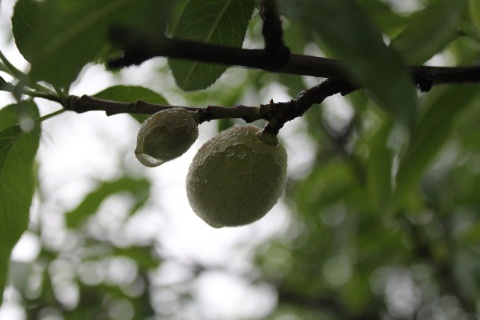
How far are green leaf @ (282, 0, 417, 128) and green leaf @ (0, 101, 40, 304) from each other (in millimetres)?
603

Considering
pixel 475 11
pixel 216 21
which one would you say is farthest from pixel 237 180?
pixel 475 11

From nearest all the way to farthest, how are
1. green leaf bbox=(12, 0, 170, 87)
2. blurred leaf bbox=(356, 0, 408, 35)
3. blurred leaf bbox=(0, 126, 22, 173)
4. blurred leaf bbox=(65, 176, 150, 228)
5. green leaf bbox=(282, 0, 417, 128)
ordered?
green leaf bbox=(282, 0, 417, 128), green leaf bbox=(12, 0, 170, 87), blurred leaf bbox=(0, 126, 22, 173), blurred leaf bbox=(356, 0, 408, 35), blurred leaf bbox=(65, 176, 150, 228)

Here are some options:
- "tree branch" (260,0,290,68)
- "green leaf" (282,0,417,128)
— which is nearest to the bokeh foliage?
"green leaf" (282,0,417,128)

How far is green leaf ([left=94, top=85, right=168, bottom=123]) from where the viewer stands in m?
1.05

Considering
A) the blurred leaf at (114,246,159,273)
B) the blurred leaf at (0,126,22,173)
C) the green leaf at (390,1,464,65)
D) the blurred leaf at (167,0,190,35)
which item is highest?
the blurred leaf at (114,246,159,273)

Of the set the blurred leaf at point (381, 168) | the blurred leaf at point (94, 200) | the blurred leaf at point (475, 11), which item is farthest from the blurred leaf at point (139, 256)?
the blurred leaf at point (475, 11)

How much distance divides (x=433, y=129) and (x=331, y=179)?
797 mm

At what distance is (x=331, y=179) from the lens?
226cm

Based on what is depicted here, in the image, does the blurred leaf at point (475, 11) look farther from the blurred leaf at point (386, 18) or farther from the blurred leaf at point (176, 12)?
the blurred leaf at point (176, 12)

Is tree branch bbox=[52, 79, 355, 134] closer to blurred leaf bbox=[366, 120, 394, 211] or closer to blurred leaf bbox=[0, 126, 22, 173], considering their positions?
blurred leaf bbox=[0, 126, 22, 173]

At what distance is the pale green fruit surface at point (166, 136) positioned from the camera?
0.81 meters

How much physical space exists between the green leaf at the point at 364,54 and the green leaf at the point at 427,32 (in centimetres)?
34

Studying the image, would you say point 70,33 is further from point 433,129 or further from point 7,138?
point 433,129

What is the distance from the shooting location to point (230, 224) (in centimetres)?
91
